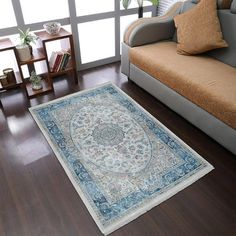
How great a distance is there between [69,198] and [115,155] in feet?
1.56

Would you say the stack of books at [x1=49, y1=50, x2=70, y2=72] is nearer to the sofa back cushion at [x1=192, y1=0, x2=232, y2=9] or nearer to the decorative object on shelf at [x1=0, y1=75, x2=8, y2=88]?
the decorative object on shelf at [x1=0, y1=75, x2=8, y2=88]

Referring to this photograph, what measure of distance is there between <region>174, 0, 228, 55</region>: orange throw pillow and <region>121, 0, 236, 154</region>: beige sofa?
9 cm

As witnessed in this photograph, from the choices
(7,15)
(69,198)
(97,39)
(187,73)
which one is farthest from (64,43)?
(69,198)

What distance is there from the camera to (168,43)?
2.58 meters

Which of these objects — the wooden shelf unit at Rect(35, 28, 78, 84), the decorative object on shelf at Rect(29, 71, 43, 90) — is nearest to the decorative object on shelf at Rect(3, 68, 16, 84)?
the decorative object on shelf at Rect(29, 71, 43, 90)

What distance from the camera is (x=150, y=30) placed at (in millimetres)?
2484

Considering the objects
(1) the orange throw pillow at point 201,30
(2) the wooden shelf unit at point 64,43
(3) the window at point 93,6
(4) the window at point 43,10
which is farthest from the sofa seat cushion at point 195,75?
(4) the window at point 43,10

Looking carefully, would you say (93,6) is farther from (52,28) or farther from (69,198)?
(69,198)

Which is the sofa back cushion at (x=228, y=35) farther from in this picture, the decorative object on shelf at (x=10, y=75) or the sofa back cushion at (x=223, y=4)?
the decorative object on shelf at (x=10, y=75)

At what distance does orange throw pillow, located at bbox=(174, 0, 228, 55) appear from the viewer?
7.06 feet

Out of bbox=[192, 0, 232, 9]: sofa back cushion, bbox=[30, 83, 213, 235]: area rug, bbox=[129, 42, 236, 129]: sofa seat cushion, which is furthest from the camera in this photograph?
bbox=[192, 0, 232, 9]: sofa back cushion

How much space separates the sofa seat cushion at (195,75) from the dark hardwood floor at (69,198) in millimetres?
335

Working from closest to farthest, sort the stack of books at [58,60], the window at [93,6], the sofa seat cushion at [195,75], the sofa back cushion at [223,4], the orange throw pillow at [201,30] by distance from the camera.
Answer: the sofa seat cushion at [195,75]
the orange throw pillow at [201,30]
the sofa back cushion at [223,4]
the stack of books at [58,60]
the window at [93,6]

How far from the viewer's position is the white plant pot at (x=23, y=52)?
222cm
